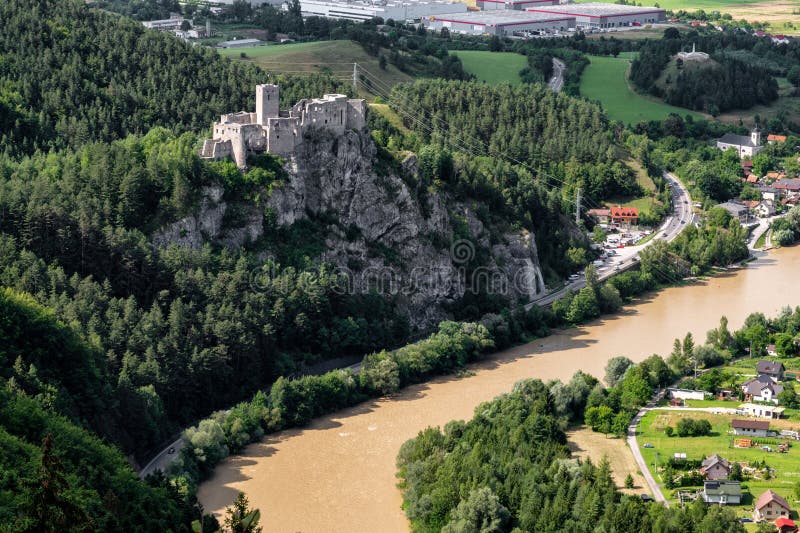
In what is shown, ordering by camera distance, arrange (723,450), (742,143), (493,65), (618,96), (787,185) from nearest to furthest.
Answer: (723,450) → (787,185) → (742,143) → (618,96) → (493,65)

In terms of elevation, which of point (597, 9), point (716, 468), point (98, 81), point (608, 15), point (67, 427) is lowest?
point (716, 468)

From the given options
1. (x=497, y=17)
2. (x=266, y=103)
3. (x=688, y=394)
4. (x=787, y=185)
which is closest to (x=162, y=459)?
(x=266, y=103)

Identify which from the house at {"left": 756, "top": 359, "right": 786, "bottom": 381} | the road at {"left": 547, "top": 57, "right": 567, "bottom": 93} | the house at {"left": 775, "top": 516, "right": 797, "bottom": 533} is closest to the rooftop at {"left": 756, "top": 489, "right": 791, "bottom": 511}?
the house at {"left": 775, "top": 516, "right": 797, "bottom": 533}

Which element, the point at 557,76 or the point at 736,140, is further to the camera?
the point at 557,76

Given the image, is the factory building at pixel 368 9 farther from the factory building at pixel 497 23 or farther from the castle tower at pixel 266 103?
the castle tower at pixel 266 103

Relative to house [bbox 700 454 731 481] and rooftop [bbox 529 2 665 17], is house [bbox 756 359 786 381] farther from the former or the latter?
rooftop [bbox 529 2 665 17]

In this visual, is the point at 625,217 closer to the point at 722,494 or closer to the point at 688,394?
the point at 688,394

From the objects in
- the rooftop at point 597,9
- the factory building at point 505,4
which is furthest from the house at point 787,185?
the factory building at point 505,4
